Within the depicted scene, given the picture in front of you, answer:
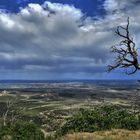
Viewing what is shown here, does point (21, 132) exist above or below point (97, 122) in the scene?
below

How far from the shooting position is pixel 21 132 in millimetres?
42844

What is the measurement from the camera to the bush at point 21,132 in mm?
41344

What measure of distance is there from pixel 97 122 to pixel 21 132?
9122mm

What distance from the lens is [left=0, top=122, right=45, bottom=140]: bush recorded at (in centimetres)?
4134

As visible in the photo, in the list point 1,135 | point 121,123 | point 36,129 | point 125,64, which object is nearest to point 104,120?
point 121,123

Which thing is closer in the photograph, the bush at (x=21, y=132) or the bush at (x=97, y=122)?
the bush at (x=21, y=132)

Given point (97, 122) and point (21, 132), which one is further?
point (97, 122)

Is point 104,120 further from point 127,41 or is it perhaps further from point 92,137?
point 127,41

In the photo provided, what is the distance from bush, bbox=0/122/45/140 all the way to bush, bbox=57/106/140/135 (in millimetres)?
2616

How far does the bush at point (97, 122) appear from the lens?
1736 inches

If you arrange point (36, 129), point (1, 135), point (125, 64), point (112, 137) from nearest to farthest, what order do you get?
1. point (125, 64)
2. point (112, 137)
3. point (1, 135)
4. point (36, 129)

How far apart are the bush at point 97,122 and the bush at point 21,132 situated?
2616mm

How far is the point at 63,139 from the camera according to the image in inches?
1303

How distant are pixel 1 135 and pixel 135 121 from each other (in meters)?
14.6
